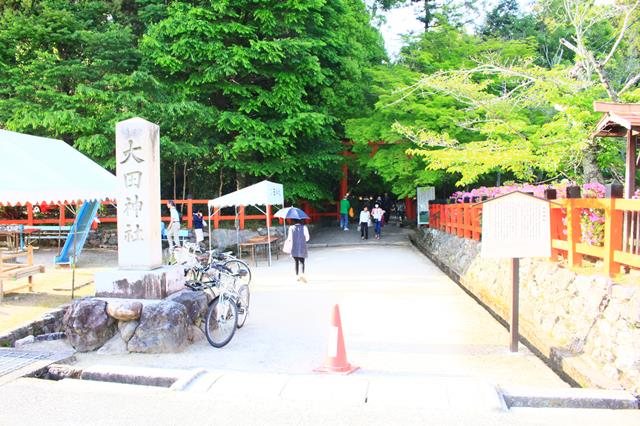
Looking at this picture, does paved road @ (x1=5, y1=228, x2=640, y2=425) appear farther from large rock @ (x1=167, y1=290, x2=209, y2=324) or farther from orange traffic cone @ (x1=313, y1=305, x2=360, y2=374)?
large rock @ (x1=167, y1=290, x2=209, y2=324)

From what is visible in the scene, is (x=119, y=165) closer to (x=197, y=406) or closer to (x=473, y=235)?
(x=197, y=406)

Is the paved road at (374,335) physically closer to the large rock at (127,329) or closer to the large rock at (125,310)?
the large rock at (127,329)

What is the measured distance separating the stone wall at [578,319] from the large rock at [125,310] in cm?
531

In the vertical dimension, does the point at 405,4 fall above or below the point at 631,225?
above

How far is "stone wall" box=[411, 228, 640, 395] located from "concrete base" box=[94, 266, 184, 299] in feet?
16.8

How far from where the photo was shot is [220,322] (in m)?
7.47

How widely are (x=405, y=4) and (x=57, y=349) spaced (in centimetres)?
2814

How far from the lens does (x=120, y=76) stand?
1842 cm

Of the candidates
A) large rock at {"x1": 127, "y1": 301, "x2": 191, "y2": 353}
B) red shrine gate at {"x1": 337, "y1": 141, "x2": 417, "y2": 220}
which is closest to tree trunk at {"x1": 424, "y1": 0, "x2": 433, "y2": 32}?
red shrine gate at {"x1": 337, "y1": 141, "x2": 417, "y2": 220}

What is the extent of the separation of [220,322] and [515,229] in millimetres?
4183

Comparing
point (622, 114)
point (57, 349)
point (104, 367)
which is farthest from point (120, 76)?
point (622, 114)

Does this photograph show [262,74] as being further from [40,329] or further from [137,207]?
[40,329]

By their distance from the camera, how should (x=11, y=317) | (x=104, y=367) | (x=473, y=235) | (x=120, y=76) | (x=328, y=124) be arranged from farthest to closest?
1. (x=328, y=124)
2. (x=120, y=76)
3. (x=473, y=235)
4. (x=11, y=317)
5. (x=104, y=367)

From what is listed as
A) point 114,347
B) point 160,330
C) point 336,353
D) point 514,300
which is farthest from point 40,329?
point 514,300
